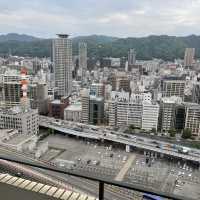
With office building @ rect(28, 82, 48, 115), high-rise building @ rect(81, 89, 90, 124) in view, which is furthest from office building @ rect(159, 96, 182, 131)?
office building @ rect(28, 82, 48, 115)

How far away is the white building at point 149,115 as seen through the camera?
900 centimetres

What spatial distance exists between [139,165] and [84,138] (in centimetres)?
256

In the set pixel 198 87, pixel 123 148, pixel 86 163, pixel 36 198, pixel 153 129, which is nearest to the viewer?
pixel 36 198

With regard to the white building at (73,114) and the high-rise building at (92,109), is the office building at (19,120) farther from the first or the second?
the high-rise building at (92,109)

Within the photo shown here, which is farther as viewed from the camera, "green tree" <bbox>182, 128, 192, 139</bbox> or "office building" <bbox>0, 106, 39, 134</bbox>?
"green tree" <bbox>182, 128, 192, 139</bbox>

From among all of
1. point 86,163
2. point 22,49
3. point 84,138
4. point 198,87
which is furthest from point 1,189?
point 22,49

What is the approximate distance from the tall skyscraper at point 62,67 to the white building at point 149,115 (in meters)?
→ 6.34

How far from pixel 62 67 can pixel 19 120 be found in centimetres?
692

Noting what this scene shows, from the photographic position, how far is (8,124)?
830 centimetres

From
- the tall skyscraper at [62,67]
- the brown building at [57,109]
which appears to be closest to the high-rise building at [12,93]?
the brown building at [57,109]

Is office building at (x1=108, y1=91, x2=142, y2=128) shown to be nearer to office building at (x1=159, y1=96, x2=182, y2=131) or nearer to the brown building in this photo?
office building at (x1=159, y1=96, x2=182, y2=131)

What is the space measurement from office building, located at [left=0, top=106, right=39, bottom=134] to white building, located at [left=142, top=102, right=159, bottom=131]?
3931 millimetres

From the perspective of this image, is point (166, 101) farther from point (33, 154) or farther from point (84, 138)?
point (33, 154)

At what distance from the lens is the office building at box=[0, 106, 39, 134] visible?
8102mm
